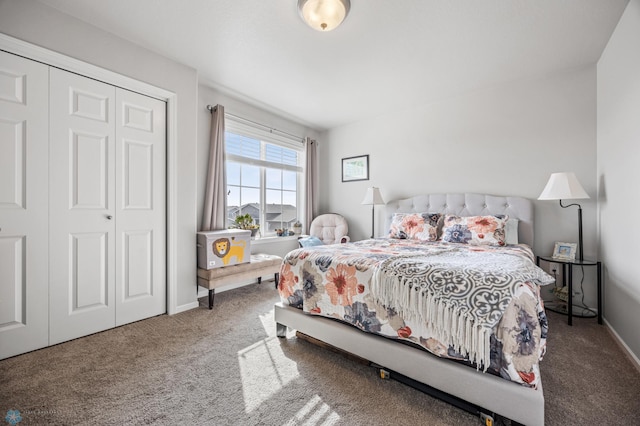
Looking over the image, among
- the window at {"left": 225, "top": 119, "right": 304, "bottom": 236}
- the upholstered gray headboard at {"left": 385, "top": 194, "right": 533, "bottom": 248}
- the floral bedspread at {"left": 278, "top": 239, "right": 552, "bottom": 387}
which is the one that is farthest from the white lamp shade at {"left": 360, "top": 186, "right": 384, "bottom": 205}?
the floral bedspread at {"left": 278, "top": 239, "right": 552, "bottom": 387}

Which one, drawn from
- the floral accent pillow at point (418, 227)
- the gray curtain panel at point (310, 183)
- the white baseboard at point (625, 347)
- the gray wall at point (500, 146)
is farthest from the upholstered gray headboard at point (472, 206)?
the gray curtain panel at point (310, 183)

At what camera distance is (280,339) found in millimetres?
2268

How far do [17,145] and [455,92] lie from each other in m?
4.32

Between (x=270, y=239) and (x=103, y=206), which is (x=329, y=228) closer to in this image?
(x=270, y=239)

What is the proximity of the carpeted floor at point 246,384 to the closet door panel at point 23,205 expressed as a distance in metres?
0.26

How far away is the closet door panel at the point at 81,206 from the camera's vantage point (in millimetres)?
2150

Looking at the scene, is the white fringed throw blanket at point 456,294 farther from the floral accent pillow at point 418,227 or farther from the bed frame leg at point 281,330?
the floral accent pillow at point 418,227

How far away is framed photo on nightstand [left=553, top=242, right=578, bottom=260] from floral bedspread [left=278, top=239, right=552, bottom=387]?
4.73 feet

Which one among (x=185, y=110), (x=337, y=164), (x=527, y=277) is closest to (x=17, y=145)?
(x=185, y=110)

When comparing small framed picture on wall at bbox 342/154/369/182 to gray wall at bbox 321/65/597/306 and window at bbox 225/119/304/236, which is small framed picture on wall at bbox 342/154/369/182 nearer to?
gray wall at bbox 321/65/597/306

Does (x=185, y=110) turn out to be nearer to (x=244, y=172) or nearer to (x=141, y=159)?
(x=141, y=159)

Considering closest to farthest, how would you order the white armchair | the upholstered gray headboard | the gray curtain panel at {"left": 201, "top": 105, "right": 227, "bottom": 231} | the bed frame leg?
the bed frame leg, the upholstered gray headboard, the gray curtain panel at {"left": 201, "top": 105, "right": 227, "bottom": 231}, the white armchair

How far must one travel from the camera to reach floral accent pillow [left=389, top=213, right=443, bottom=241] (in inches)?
127

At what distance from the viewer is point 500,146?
3.31 m
